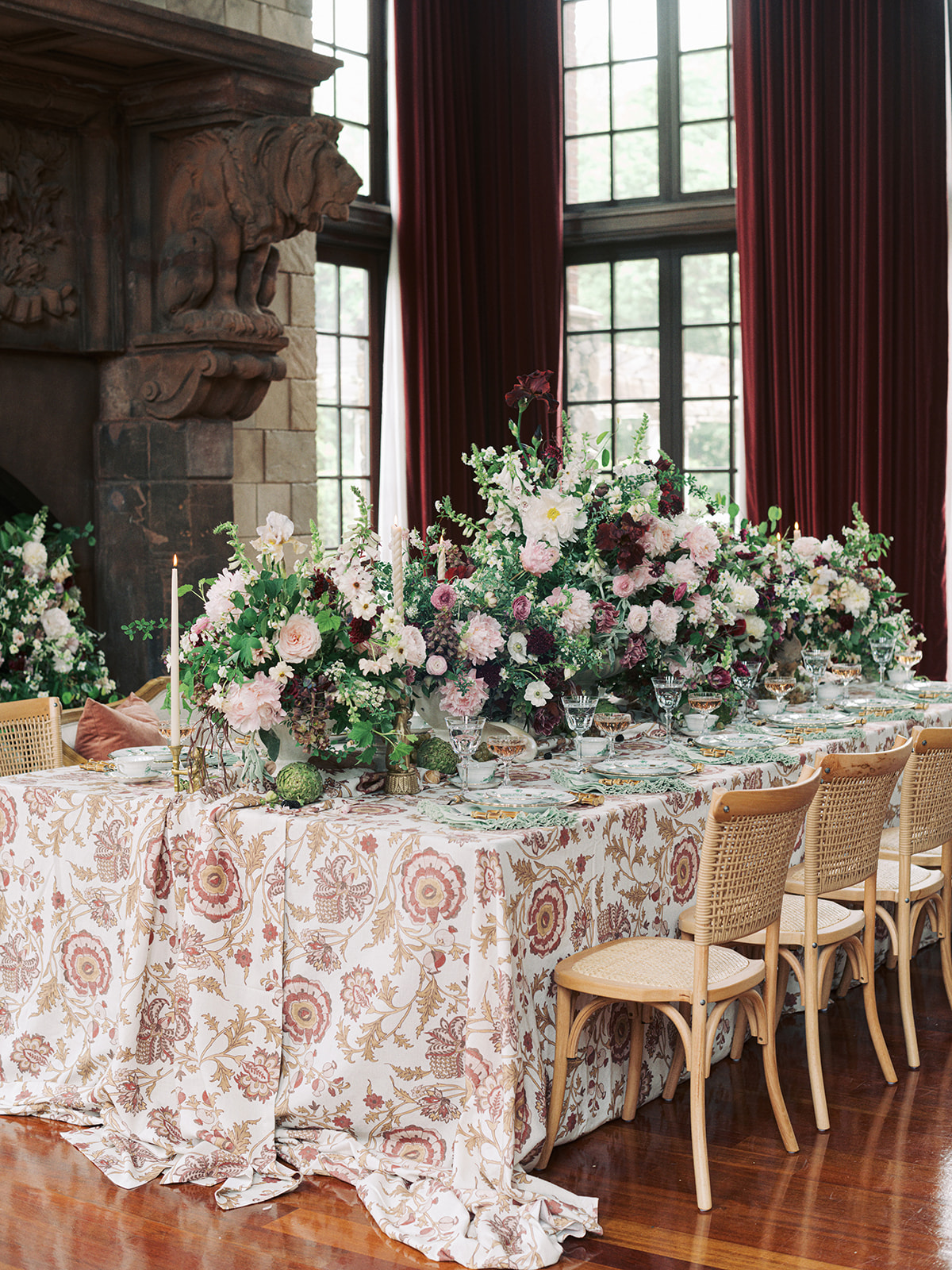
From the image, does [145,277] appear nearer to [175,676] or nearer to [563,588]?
[563,588]

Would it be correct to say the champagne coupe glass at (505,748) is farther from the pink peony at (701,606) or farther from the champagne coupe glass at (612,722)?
the pink peony at (701,606)

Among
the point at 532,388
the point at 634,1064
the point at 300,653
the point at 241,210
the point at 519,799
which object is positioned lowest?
the point at 634,1064

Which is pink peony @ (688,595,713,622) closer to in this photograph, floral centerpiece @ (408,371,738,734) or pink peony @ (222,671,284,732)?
floral centerpiece @ (408,371,738,734)

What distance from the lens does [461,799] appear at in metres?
3.53

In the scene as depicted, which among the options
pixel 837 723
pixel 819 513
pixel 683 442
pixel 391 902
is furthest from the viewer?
pixel 683 442

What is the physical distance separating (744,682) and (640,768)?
993 mm

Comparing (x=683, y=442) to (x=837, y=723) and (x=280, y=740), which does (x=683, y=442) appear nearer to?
(x=837, y=723)

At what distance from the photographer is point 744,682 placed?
4.80 metres

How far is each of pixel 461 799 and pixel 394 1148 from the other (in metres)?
0.76

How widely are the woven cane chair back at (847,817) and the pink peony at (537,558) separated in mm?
936

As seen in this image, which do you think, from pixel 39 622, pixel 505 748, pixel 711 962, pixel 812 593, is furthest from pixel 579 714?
pixel 39 622

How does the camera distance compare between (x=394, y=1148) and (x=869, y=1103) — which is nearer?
(x=394, y=1148)

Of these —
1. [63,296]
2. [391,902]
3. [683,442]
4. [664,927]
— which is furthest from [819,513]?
[391,902]

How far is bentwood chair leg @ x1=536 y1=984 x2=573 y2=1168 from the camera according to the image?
3291mm
